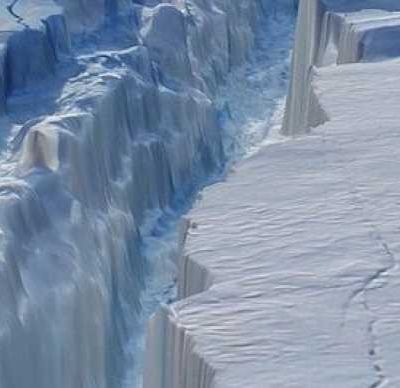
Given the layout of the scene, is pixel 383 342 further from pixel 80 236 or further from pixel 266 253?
pixel 80 236

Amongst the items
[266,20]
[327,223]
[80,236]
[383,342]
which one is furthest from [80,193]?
[266,20]

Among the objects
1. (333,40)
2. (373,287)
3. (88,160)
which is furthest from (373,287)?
(88,160)

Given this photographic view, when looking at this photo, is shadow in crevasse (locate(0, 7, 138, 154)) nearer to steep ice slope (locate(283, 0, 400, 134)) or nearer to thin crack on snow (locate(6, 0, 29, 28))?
thin crack on snow (locate(6, 0, 29, 28))

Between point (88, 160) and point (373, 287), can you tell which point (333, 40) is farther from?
point (373, 287)

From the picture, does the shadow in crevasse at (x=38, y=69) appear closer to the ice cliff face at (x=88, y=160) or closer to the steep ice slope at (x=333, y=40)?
the ice cliff face at (x=88, y=160)

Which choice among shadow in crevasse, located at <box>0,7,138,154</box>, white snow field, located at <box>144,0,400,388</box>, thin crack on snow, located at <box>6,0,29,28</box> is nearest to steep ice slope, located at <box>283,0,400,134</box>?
white snow field, located at <box>144,0,400,388</box>

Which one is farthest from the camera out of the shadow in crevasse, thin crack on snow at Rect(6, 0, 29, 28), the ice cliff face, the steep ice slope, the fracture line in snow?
thin crack on snow at Rect(6, 0, 29, 28)
